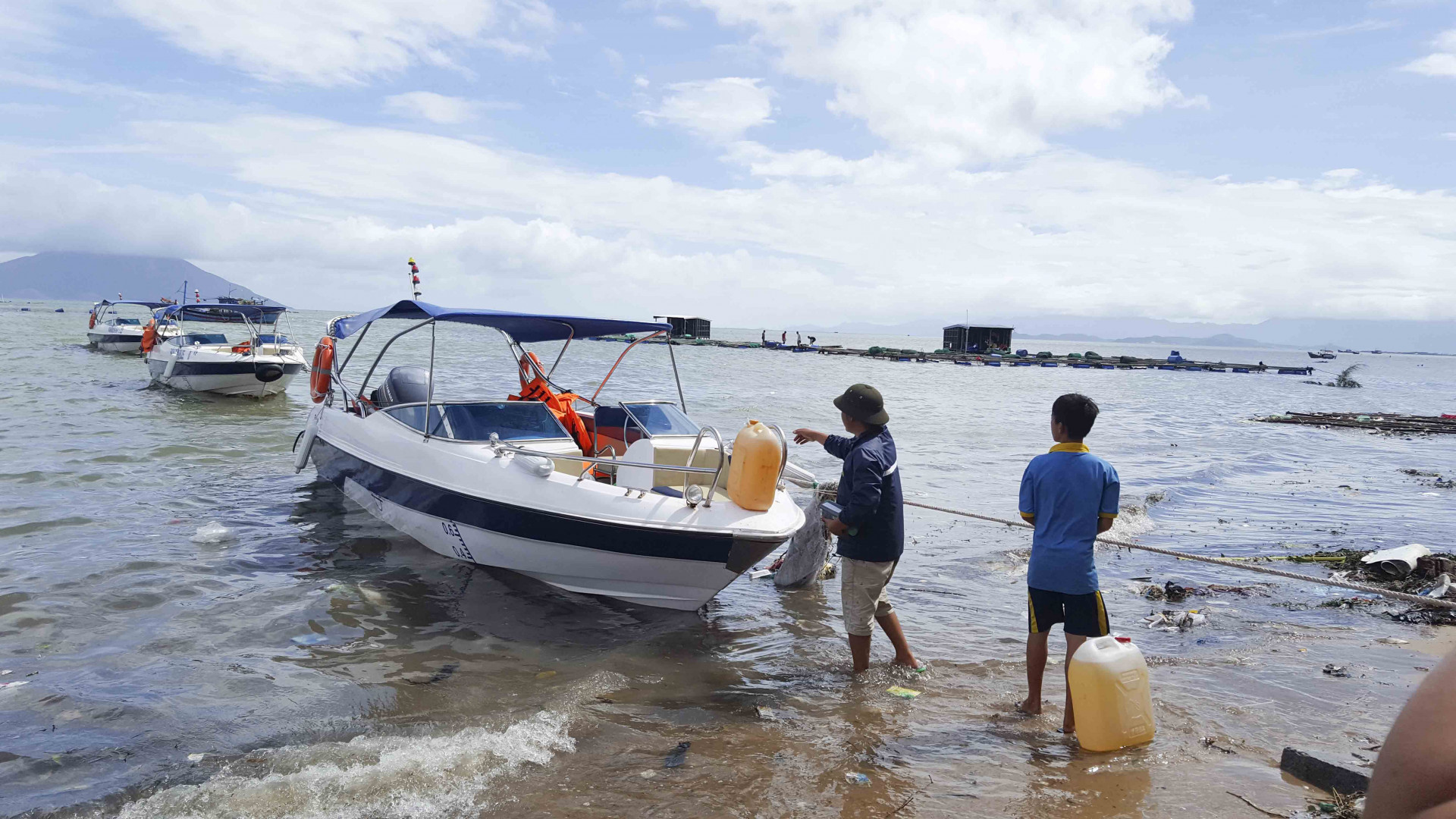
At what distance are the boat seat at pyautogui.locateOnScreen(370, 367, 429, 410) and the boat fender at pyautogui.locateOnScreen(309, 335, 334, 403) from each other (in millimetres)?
1171

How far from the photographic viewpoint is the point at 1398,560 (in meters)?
8.13

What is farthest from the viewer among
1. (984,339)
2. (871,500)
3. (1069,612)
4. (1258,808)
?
(984,339)

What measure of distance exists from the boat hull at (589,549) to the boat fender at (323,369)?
3.40 metres

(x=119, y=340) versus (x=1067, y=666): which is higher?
(x=119, y=340)

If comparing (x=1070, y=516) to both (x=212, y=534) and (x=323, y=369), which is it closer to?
(x=212, y=534)

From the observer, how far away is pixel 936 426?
23.3 metres

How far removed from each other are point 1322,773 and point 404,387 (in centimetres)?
882

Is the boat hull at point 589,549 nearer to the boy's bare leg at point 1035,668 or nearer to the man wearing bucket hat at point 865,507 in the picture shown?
the man wearing bucket hat at point 865,507

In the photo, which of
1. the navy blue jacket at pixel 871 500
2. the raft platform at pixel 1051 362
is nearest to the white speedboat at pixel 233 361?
the navy blue jacket at pixel 871 500

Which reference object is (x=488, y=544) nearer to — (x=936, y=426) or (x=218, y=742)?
(x=218, y=742)

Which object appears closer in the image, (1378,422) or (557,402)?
(557,402)

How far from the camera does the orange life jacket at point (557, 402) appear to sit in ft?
28.0

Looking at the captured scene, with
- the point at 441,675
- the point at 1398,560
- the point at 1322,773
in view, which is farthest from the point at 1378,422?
the point at 441,675

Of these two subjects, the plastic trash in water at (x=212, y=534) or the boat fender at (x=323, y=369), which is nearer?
the plastic trash in water at (x=212, y=534)
